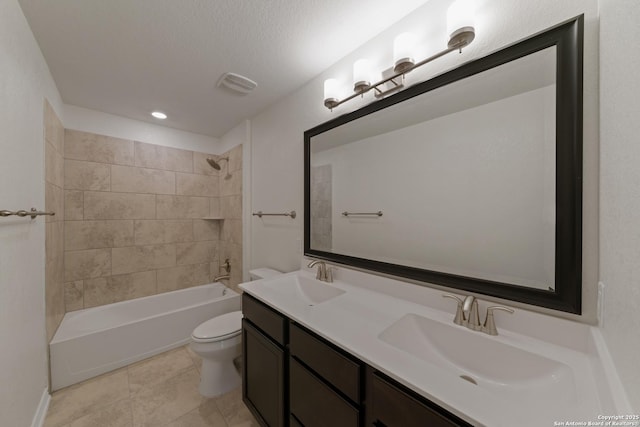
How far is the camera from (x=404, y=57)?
1071mm

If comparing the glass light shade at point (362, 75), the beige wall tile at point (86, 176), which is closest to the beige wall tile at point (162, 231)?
the beige wall tile at point (86, 176)

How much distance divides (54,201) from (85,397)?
154 centimetres

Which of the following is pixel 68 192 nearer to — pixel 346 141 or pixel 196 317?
pixel 196 317

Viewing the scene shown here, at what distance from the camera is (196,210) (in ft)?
9.78

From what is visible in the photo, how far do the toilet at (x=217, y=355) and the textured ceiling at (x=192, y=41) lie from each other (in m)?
1.98

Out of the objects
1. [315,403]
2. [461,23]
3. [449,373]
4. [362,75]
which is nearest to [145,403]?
[315,403]

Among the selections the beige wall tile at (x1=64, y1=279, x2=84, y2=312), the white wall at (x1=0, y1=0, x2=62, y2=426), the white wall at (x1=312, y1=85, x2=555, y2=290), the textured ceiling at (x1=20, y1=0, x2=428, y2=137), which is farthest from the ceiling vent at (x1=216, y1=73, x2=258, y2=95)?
the beige wall tile at (x1=64, y1=279, x2=84, y2=312)

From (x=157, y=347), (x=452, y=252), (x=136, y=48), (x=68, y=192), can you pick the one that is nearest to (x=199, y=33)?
(x=136, y=48)

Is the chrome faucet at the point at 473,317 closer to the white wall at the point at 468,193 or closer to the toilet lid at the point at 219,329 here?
the white wall at the point at 468,193

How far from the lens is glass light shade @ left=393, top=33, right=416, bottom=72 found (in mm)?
1067

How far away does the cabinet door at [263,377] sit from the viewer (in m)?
1.12

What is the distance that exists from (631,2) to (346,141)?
112 cm

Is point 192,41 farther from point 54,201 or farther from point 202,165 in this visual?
point 202,165

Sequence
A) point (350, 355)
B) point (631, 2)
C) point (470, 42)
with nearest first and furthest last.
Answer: point (631, 2) → point (350, 355) → point (470, 42)
